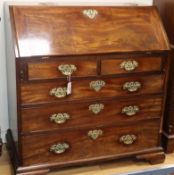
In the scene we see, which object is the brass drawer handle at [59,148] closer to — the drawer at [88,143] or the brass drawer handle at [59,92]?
the drawer at [88,143]

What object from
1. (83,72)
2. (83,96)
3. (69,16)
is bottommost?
(83,96)

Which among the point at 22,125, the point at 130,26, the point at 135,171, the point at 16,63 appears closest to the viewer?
the point at 16,63

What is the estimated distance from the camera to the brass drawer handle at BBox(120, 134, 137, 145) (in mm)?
1874

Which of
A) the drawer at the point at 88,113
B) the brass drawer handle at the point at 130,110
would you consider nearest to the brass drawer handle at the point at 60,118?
the drawer at the point at 88,113

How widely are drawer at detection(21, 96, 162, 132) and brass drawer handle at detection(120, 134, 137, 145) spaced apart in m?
0.09

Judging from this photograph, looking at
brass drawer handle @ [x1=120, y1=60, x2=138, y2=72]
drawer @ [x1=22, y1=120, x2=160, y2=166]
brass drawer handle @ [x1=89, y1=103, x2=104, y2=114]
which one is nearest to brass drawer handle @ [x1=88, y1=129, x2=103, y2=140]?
drawer @ [x1=22, y1=120, x2=160, y2=166]

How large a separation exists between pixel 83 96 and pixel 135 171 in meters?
0.58

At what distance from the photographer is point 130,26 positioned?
1.75m

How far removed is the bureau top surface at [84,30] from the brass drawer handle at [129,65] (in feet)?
0.21

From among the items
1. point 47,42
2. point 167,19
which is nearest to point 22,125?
point 47,42

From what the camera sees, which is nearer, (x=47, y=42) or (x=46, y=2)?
(x=47, y=42)

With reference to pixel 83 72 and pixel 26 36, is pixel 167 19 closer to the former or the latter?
pixel 83 72

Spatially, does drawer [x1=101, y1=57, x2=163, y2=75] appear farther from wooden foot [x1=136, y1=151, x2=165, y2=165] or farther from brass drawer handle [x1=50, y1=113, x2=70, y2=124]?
wooden foot [x1=136, y1=151, x2=165, y2=165]

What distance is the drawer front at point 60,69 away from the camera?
1.55 metres
